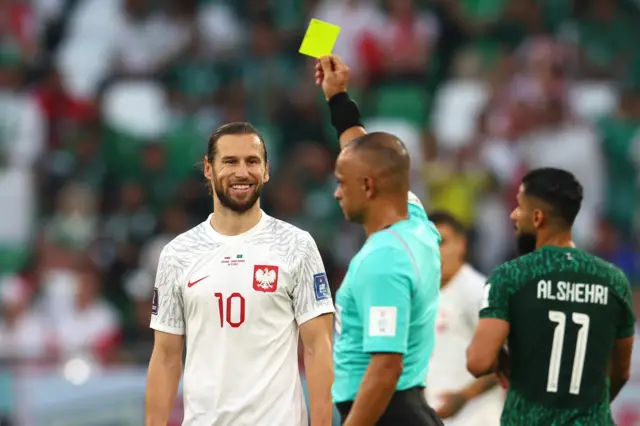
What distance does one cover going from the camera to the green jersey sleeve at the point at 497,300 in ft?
18.7

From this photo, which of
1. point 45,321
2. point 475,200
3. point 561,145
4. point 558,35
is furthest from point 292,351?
point 558,35

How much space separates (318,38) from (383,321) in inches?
76.2

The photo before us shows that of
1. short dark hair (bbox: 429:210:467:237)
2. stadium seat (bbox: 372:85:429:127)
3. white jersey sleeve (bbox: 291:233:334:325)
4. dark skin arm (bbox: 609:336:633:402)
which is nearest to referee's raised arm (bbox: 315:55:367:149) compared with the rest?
white jersey sleeve (bbox: 291:233:334:325)

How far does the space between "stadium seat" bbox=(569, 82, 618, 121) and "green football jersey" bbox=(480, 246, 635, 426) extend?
28.3 ft

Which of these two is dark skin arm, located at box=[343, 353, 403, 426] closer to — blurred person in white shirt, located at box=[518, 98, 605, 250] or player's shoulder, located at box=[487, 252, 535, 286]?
player's shoulder, located at box=[487, 252, 535, 286]

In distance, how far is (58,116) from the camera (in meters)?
14.1

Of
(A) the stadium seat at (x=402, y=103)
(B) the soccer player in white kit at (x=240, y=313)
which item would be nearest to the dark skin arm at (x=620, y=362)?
(B) the soccer player in white kit at (x=240, y=313)

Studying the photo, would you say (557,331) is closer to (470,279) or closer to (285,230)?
(285,230)

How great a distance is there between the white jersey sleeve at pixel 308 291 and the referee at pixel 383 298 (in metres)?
0.86

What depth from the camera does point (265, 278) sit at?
6.14m

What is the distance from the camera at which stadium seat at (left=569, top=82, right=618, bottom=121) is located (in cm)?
1424

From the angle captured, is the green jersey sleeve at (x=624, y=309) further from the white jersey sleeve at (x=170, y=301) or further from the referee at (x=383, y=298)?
the white jersey sleeve at (x=170, y=301)

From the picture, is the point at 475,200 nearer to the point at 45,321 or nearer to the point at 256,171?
the point at 45,321

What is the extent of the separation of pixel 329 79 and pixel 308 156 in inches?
278
